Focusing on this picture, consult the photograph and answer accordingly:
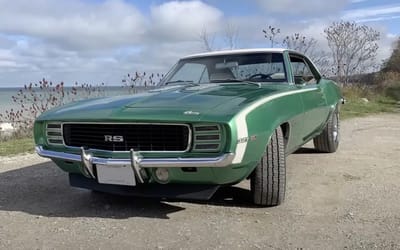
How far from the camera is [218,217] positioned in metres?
3.90

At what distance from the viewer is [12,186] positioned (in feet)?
17.3

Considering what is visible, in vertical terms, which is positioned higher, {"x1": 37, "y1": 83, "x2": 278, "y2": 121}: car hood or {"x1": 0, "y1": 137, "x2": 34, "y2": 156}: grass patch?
{"x1": 37, "y1": 83, "x2": 278, "y2": 121}: car hood

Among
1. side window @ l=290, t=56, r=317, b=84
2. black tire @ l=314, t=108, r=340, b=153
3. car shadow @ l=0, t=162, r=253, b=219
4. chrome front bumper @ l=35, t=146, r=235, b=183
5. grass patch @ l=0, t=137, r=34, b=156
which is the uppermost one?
side window @ l=290, t=56, r=317, b=84

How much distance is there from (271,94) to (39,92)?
7.19 m

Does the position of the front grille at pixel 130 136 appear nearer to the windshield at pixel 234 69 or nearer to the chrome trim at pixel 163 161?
the chrome trim at pixel 163 161

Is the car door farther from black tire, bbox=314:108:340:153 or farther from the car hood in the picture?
the car hood

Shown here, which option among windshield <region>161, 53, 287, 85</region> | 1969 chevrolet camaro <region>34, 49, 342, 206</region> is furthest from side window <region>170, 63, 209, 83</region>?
1969 chevrolet camaro <region>34, 49, 342, 206</region>

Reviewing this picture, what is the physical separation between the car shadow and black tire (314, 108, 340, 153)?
238 centimetres

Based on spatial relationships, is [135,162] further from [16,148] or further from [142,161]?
[16,148]

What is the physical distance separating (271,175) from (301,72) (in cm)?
229

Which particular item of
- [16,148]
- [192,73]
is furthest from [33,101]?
[192,73]

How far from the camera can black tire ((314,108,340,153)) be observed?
6723 mm

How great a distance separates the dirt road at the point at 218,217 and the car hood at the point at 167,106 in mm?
840

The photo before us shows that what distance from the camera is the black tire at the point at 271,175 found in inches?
156
